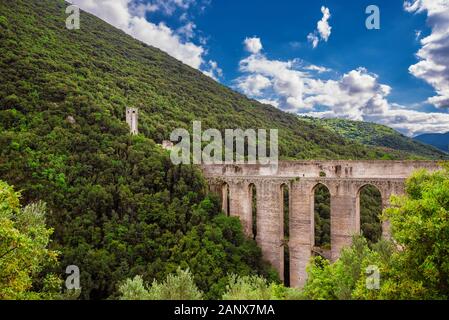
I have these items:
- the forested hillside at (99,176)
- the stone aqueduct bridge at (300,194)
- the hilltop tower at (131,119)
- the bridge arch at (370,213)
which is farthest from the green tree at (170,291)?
the hilltop tower at (131,119)

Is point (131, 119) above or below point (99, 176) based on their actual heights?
above

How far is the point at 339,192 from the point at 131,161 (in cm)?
1547

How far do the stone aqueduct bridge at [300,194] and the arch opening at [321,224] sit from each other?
83 cm

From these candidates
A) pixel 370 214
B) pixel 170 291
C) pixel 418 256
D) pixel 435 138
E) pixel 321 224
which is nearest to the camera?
pixel 418 256

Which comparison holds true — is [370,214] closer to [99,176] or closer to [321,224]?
[321,224]

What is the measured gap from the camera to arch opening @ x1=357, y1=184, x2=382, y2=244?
26066 mm

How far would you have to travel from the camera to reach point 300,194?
24734mm

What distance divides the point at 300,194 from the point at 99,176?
14351 millimetres

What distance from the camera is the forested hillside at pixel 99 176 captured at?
22969mm

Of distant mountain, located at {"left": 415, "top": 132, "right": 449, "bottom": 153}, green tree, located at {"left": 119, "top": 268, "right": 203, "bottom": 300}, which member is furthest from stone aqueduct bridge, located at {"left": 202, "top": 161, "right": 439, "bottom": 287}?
distant mountain, located at {"left": 415, "top": 132, "right": 449, "bottom": 153}

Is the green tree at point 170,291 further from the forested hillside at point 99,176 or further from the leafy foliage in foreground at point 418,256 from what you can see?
A: the forested hillside at point 99,176

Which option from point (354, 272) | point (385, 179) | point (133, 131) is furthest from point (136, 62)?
point (354, 272)

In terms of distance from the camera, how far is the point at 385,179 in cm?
2125

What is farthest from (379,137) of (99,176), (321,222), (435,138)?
(99,176)
